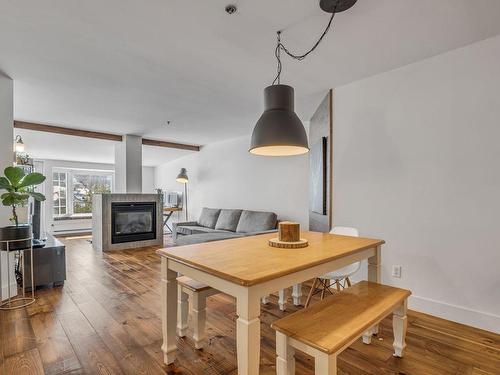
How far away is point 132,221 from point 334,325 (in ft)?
16.7

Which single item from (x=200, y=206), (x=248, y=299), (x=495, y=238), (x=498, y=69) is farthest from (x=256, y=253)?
(x=200, y=206)

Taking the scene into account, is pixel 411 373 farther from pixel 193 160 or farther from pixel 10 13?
pixel 193 160

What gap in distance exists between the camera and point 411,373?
1.70 meters

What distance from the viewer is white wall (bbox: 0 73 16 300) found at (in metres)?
2.78

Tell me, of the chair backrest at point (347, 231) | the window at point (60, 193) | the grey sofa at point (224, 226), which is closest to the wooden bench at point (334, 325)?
the chair backrest at point (347, 231)

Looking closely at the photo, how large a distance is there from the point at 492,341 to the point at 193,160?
6382 millimetres

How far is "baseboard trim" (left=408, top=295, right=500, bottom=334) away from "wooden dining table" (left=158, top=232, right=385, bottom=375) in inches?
31.7

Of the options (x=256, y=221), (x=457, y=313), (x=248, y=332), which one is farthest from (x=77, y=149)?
(x=457, y=313)

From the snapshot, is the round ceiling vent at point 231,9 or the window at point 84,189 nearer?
the round ceiling vent at point 231,9

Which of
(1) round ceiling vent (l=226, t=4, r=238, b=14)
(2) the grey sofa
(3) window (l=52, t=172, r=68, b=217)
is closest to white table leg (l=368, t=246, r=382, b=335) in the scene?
(1) round ceiling vent (l=226, t=4, r=238, b=14)

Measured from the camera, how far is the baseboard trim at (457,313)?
2.16 m

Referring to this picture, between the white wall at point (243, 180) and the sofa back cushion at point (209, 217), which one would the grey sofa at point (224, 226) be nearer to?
the sofa back cushion at point (209, 217)

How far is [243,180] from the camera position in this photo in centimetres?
566

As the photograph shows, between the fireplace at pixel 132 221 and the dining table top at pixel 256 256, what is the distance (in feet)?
13.6
